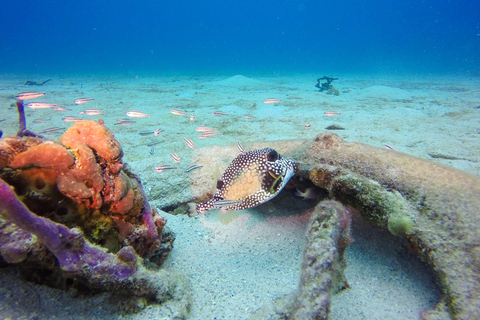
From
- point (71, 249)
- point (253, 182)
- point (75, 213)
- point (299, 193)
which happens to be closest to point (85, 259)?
point (71, 249)

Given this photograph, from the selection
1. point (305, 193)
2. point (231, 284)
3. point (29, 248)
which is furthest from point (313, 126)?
point (29, 248)

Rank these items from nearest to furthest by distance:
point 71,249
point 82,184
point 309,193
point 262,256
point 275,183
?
point 71,249 → point 82,184 → point 275,183 → point 262,256 → point 309,193

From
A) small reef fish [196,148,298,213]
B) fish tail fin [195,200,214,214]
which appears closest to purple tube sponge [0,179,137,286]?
fish tail fin [195,200,214,214]

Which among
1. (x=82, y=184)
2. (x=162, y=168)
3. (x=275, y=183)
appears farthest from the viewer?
(x=162, y=168)

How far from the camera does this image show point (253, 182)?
295 cm

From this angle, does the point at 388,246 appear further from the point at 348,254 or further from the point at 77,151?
the point at 77,151

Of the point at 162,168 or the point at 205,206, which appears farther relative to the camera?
the point at 162,168

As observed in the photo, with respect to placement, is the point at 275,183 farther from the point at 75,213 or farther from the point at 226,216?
the point at 75,213

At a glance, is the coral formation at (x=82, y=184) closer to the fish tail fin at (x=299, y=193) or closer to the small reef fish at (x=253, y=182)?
the small reef fish at (x=253, y=182)

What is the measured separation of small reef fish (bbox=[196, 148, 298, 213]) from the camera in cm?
292

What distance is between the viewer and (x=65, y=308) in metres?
1.77

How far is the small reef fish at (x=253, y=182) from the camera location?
9.59ft

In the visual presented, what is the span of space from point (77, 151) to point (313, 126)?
815 cm

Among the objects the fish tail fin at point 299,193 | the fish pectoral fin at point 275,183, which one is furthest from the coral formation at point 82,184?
the fish tail fin at point 299,193
